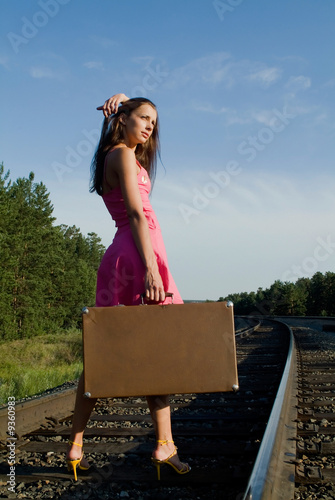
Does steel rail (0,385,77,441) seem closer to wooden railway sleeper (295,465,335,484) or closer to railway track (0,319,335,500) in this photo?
railway track (0,319,335,500)

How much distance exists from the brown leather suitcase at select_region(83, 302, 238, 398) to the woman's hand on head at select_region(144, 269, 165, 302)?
0.44 feet

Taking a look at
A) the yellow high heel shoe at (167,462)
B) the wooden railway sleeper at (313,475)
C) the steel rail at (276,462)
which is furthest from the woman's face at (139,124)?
the wooden railway sleeper at (313,475)

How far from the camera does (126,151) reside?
2020mm

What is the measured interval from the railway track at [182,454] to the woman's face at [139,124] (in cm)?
142

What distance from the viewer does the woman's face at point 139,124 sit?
216 centimetres

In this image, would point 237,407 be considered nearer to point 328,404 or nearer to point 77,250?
point 328,404

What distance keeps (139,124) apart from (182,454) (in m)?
1.66

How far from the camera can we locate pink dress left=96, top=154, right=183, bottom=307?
2.02 m

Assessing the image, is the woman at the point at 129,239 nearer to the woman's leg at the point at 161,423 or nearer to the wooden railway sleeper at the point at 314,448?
the woman's leg at the point at 161,423

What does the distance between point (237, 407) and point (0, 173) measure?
33643 millimetres

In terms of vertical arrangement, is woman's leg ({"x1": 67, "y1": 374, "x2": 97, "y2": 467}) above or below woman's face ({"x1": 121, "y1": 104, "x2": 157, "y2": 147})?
below

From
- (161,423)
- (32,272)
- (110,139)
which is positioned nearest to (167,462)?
(161,423)

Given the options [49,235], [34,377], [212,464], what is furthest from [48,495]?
[49,235]

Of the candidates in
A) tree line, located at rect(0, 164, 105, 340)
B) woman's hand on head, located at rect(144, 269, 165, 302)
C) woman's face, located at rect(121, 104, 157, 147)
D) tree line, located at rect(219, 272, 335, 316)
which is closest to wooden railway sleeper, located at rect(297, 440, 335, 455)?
woman's hand on head, located at rect(144, 269, 165, 302)
